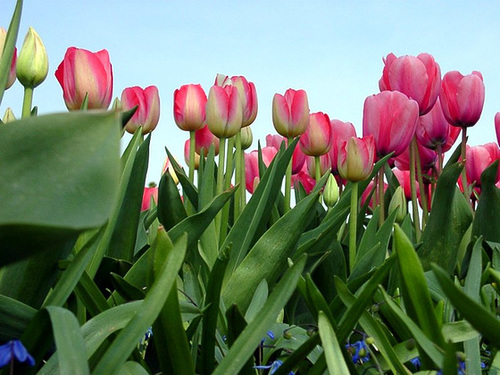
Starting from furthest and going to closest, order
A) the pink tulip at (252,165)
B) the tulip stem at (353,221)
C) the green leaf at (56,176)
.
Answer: the pink tulip at (252,165), the tulip stem at (353,221), the green leaf at (56,176)

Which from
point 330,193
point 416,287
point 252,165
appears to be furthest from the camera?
point 252,165

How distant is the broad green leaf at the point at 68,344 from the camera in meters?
0.42

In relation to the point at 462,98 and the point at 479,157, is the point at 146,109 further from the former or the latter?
the point at 479,157

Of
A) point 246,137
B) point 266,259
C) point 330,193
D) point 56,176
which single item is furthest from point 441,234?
point 56,176

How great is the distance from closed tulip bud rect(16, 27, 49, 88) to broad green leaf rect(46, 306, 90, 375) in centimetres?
76

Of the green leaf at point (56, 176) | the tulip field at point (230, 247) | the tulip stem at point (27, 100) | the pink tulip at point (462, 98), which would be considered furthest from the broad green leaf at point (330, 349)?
the pink tulip at point (462, 98)

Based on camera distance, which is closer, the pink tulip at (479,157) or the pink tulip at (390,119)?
the pink tulip at (390,119)

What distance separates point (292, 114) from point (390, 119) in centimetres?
23

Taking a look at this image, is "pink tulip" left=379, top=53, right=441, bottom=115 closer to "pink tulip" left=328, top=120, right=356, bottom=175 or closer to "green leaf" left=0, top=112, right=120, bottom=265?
"pink tulip" left=328, top=120, right=356, bottom=175

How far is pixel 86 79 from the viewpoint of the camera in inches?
45.2

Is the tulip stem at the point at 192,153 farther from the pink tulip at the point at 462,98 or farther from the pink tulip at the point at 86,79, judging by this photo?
the pink tulip at the point at 462,98

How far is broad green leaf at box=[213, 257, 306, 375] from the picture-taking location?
480mm

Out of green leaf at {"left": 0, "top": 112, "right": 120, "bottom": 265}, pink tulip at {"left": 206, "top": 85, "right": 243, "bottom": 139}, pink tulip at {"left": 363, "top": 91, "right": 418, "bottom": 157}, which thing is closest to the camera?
green leaf at {"left": 0, "top": 112, "right": 120, "bottom": 265}

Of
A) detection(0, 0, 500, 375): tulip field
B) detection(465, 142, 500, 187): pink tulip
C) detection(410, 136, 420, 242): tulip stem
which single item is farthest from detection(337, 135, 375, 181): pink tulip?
detection(465, 142, 500, 187): pink tulip
